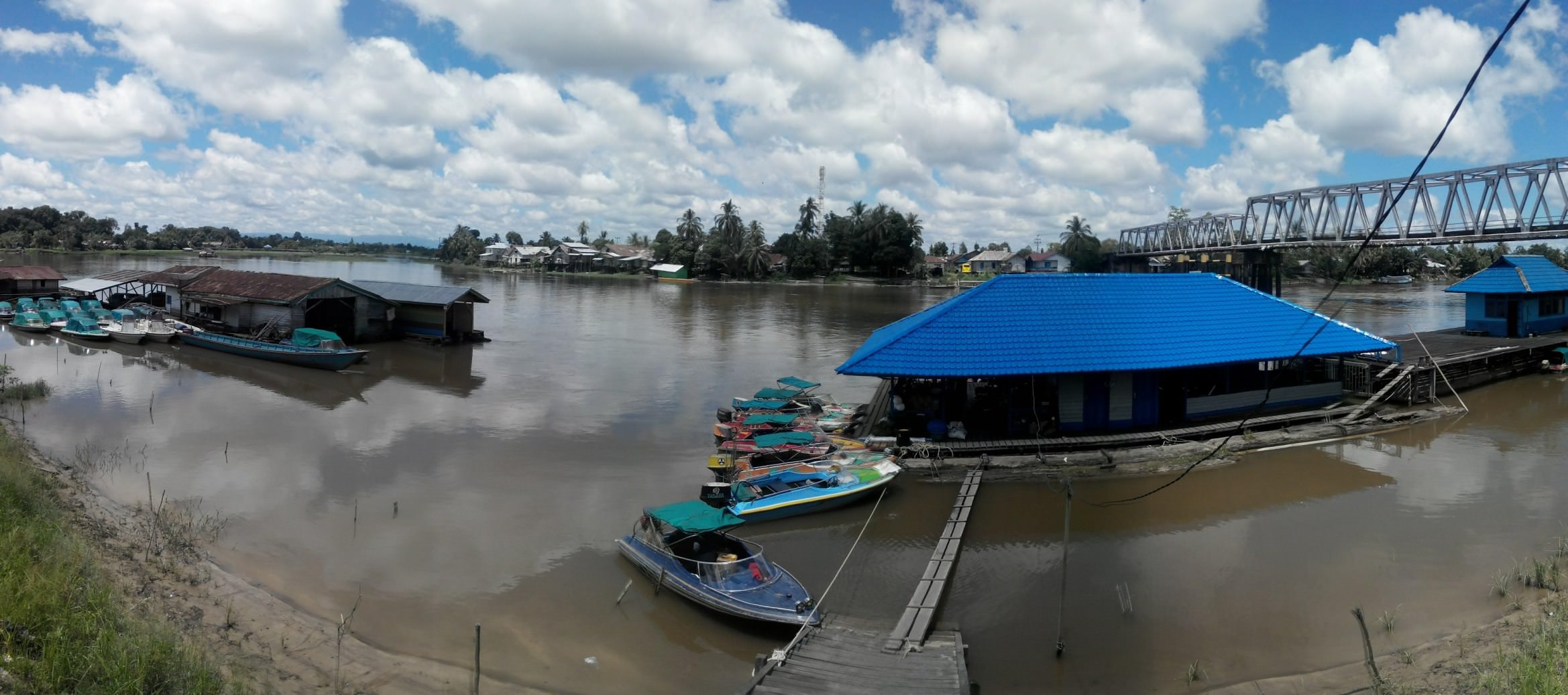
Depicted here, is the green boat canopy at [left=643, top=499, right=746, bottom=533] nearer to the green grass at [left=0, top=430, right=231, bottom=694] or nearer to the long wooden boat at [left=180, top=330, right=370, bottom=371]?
the green grass at [left=0, top=430, right=231, bottom=694]

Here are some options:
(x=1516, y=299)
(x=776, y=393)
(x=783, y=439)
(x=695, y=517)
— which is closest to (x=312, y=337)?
(x=776, y=393)

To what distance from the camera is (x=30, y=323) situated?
37.9 metres

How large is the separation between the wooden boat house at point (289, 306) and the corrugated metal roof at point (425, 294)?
0.78 meters

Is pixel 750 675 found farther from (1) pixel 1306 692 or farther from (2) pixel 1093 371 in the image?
(2) pixel 1093 371

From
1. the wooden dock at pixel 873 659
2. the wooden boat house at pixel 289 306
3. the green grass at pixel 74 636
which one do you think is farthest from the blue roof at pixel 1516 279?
the wooden boat house at pixel 289 306

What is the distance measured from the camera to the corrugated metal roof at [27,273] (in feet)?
148

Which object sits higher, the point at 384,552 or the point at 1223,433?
the point at 1223,433

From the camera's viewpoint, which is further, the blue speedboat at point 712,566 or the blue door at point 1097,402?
the blue door at point 1097,402

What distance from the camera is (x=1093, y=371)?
17344 millimetres

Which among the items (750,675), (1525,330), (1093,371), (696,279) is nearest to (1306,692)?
(750,675)

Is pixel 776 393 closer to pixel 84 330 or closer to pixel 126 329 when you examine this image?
pixel 126 329

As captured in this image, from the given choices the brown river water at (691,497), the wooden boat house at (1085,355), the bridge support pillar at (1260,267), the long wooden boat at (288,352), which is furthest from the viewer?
the bridge support pillar at (1260,267)

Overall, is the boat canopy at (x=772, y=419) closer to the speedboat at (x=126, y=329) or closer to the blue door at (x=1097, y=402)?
the blue door at (x=1097, y=402)

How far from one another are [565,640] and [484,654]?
101 cm
